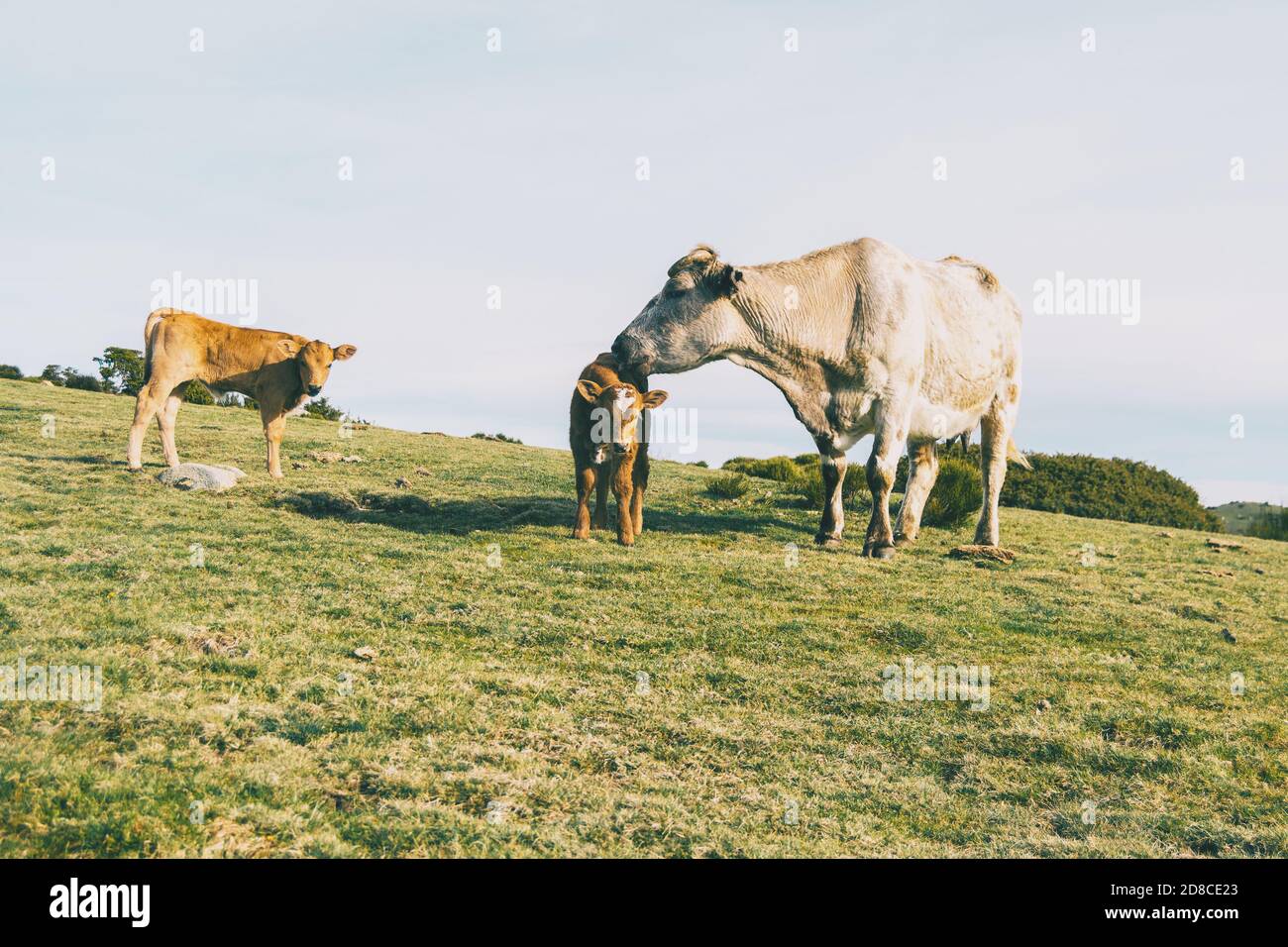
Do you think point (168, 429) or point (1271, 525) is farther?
point (1271, 525)

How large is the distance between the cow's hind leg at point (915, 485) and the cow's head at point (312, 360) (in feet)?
29.1

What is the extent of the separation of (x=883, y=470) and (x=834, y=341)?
1.68 metres

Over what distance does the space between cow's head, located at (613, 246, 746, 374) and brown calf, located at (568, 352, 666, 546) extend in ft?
1.23

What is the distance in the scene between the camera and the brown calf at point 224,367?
1491 cm

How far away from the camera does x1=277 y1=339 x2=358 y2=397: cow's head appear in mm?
15305

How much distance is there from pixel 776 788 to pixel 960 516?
10790 mm

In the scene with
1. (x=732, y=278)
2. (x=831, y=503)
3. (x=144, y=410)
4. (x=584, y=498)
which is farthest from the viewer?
(x=144, y=410)

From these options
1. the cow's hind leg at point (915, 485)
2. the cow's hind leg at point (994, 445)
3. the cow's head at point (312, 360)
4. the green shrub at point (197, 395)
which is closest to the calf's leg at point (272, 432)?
the cow's head at point (312, 360)

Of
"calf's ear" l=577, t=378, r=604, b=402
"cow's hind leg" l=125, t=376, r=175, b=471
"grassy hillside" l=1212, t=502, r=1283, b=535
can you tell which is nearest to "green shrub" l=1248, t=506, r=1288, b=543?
"grassy hillside" l=1212, t=502, r=1283, b=535

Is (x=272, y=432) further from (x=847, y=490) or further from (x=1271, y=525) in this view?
(x=1271, y=525)

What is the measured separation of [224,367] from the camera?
15.3m

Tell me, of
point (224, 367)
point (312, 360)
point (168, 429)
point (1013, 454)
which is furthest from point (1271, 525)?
point (168, 429)
